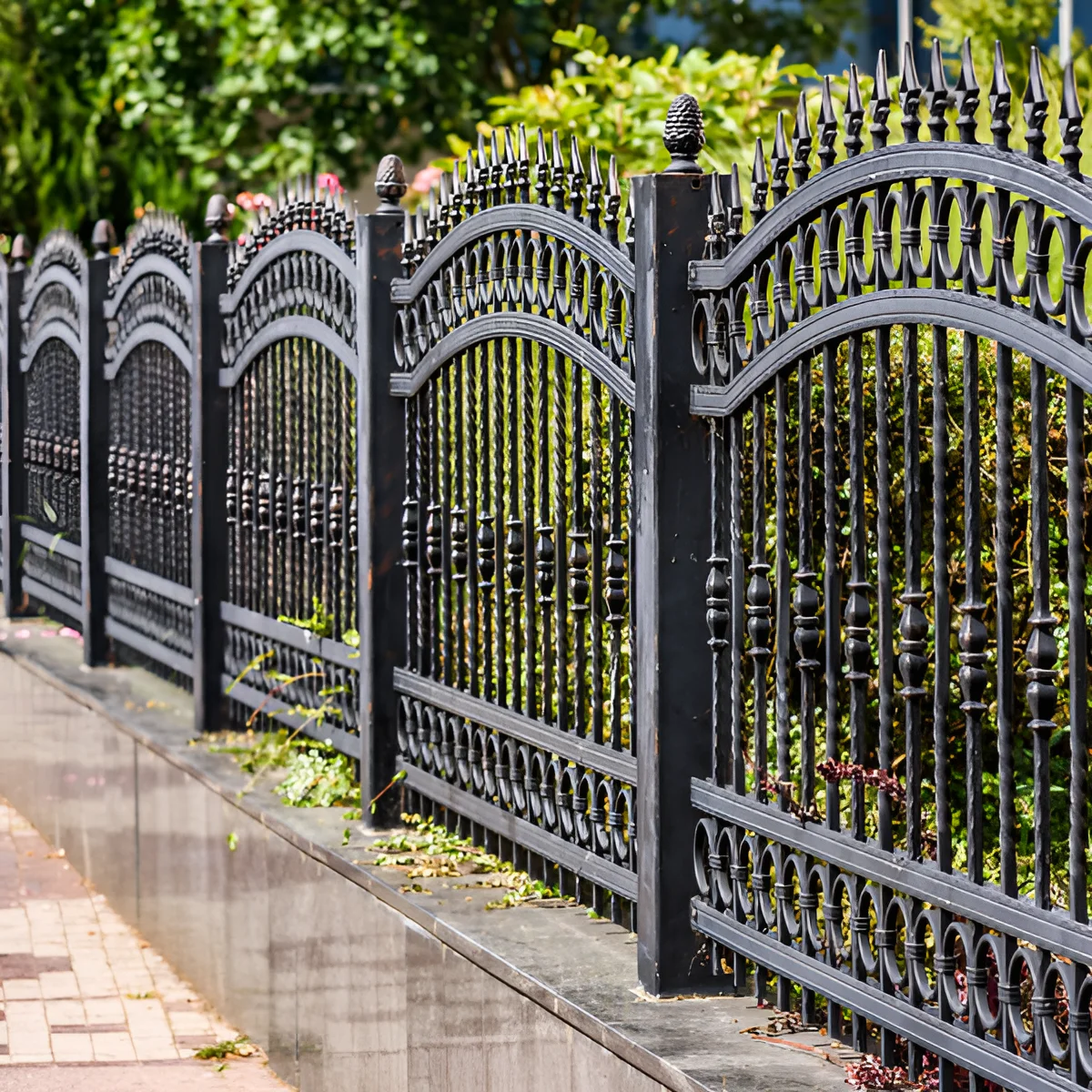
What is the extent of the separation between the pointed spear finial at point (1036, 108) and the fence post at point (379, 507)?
Answer: 2.68m

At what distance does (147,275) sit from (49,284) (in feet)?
6.42

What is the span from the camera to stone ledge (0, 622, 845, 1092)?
329 centimetres

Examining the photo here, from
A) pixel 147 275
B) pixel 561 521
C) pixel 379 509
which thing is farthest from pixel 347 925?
pixel 147 275

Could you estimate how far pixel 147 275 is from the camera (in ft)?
24.0

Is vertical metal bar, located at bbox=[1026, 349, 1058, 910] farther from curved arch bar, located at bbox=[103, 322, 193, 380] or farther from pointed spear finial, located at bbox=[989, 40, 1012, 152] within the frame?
curved arch bar, located at bbox=[103, 322, 193, 380]

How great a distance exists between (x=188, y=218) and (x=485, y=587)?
35.4ft

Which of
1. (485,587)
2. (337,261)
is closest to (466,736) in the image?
(485,587)

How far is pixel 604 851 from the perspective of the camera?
4.02m

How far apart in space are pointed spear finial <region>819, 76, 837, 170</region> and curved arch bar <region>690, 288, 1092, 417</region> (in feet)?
0.84

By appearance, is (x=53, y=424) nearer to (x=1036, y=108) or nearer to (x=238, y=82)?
(x=238, y=82)

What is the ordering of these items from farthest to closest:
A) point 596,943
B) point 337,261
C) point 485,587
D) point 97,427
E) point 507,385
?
point 97,427 < point 337,261 < point 507,385 < point 485,587 < point 596,943

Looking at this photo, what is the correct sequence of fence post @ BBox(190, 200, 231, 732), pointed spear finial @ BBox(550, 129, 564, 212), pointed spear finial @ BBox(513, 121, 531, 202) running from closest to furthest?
1. pointed spear finial @ BBox(550, 129, 564, 212)
2. pointed spear finial @ BBox(513, 121, 531, 202)
3. fence post @ BBox(190, 200, 231, 732)

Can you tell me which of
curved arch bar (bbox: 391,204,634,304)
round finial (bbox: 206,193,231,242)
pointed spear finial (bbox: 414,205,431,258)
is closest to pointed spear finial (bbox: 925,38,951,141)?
curved arch bar (bbox: 391,204,634,304)

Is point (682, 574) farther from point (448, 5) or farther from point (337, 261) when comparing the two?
point (448, 5)
